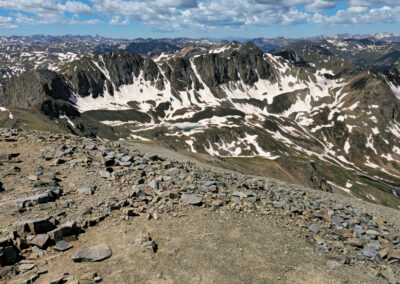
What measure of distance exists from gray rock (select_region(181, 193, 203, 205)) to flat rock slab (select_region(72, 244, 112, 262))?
625cm

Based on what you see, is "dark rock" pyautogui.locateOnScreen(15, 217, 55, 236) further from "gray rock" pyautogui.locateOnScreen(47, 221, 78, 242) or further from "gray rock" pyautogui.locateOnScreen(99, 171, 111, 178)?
"gray rock" pyautogui.locateOnScreen(99, 171, 111, 178)

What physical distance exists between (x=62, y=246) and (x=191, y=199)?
8359 millimetres

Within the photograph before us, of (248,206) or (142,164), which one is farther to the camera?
(142,164)

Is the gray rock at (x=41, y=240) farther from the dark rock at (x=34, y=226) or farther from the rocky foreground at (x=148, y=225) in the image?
the dark rock at (x=34, y=226)

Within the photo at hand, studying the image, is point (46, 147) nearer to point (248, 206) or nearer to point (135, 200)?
point (135, 200)

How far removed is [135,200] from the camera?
17328mm

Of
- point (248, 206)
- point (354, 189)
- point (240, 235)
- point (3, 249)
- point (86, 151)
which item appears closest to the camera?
point (3, 249)

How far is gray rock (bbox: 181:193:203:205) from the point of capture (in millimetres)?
17828

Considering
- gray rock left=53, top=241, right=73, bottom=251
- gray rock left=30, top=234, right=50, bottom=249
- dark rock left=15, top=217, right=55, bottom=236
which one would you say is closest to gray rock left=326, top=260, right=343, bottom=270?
gray rock left=53, top=241, right=73, bottom=251

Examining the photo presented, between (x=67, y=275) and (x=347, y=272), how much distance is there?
1461 cm

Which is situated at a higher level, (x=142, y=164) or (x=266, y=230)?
(x=142, y=164)

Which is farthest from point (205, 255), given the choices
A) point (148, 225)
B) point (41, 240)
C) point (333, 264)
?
point (41, 240)

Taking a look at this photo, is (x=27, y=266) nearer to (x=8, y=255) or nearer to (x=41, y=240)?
(x=8, y=255)

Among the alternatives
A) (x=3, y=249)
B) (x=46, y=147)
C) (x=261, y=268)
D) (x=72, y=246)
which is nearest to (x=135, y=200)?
(x=72, y=246)
